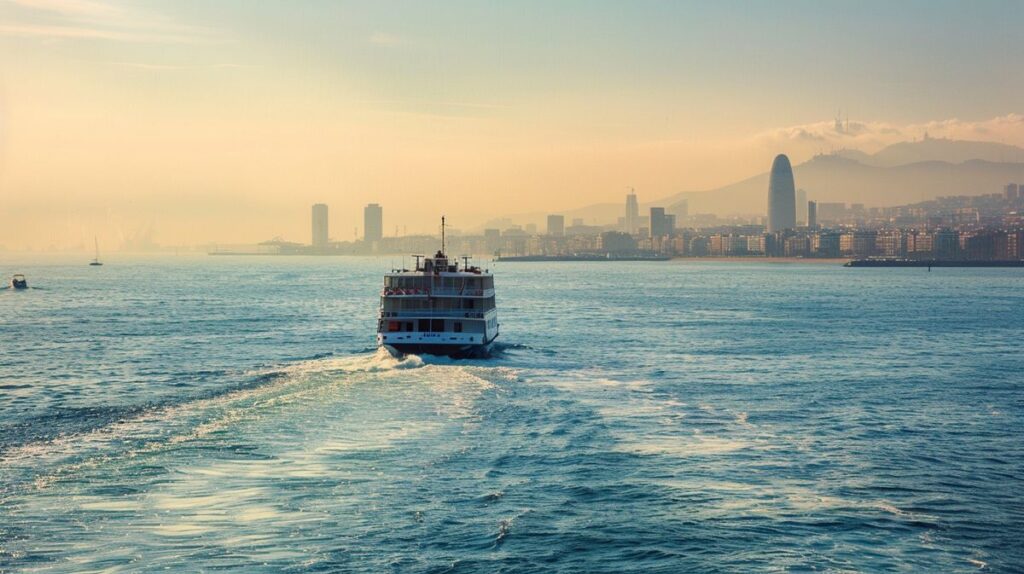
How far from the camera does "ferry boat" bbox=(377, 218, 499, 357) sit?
6550cm

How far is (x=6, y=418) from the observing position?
4262 cm

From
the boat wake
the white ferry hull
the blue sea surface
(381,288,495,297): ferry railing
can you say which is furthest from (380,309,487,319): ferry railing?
the blue sea surface

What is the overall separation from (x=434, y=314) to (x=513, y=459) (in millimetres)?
32430

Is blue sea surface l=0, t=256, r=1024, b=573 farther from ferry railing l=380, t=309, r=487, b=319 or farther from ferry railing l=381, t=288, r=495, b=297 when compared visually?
ferry railing l=381, t=288, r=495, b=297

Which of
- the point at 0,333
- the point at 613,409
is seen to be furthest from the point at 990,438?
the point at 0,333

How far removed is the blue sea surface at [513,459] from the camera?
25703mm

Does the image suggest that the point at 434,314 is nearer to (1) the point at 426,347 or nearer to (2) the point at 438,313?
(2) the point at 438,313

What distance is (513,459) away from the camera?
35.5 metres

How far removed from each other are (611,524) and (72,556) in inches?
548

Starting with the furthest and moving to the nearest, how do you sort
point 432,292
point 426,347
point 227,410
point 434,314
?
point 432,292
point 434,314
point 426,347
point 227,410

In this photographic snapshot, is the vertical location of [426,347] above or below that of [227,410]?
above

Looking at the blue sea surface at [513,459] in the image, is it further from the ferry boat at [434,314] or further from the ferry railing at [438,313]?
the ferry railing at [438,313]

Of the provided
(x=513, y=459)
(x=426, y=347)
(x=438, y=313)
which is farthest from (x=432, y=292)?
(x=513, y=459)

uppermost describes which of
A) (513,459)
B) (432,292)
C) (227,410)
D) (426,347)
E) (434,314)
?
(432,292)
